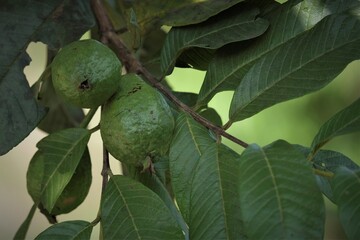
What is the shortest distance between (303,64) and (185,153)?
0.24 metres

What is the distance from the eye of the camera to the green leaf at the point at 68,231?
97 cm

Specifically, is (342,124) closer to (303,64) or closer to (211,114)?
(303,64)

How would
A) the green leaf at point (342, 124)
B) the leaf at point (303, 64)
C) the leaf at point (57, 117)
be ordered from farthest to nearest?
1. the leaf at point (57, 117)
2. the leaf at point (303, 64)
3. the green leaf at point (342, 124)

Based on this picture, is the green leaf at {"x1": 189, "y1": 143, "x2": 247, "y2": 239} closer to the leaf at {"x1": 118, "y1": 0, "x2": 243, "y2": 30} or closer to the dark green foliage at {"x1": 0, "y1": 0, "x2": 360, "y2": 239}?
the dark green foliage at {"x1": 0, "y1": 0, "x2": 360, "y2": 239}

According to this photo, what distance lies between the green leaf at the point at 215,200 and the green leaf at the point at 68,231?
19 centimetres

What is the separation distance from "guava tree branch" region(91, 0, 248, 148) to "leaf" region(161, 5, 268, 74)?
60mm

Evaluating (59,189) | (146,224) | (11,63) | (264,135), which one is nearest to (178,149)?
(146,224)

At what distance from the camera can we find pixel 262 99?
1.02 meters

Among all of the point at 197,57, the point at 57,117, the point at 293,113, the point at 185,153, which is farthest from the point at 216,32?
the point at 293,113

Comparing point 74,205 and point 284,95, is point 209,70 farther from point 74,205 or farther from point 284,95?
point 74,205

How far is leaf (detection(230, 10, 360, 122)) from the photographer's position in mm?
996

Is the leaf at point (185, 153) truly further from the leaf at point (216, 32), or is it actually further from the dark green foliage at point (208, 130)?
the leaf at point (216, 32)

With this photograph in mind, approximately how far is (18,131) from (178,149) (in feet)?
1.01

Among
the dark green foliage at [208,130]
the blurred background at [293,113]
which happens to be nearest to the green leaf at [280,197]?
the dark green foliage at [208,130]
